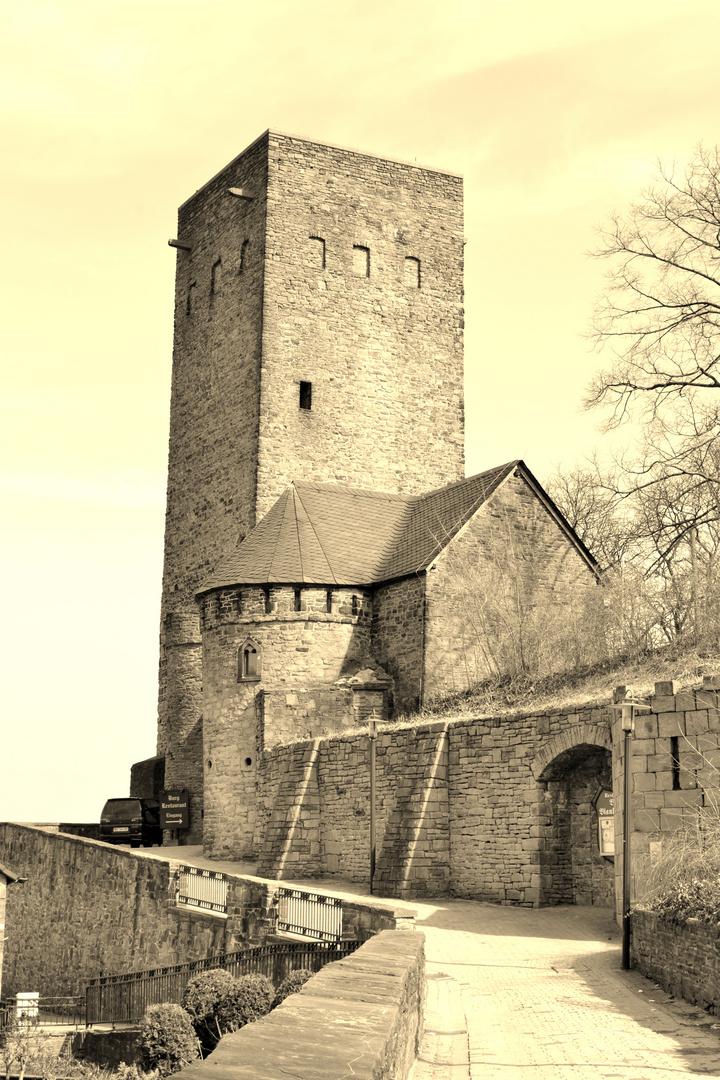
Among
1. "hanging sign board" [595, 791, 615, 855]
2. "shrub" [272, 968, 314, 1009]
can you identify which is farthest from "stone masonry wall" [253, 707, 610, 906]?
"shrub" [272, 968, 314, 1009]

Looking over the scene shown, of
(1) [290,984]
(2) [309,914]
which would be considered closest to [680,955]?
(1) [290,984]

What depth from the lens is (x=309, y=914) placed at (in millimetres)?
15242

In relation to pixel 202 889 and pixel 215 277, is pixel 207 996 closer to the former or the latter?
pixel 202 889

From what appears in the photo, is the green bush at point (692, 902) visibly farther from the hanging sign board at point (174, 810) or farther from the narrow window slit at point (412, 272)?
the narrow window slit at point (412, 272)

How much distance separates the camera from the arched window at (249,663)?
1049 inches

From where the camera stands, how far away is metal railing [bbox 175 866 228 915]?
734 inches

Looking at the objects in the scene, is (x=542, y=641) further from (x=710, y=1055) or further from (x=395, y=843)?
(x=710, y=1055)

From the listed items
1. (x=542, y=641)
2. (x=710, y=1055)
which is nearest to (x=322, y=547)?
(x=542, y=641)

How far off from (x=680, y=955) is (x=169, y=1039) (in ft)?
15.8

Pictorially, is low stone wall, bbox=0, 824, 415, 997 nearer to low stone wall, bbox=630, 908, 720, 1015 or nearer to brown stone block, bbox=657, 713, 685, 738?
low stone wall, bbox=630, 908, 720, 1015

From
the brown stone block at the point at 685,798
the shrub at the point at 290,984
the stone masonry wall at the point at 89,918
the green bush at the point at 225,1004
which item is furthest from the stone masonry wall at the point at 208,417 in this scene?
the shrub at the point at 290,984

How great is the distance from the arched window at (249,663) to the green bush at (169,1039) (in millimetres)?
14955

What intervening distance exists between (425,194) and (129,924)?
76.3 ft

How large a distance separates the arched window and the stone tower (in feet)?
20.5
